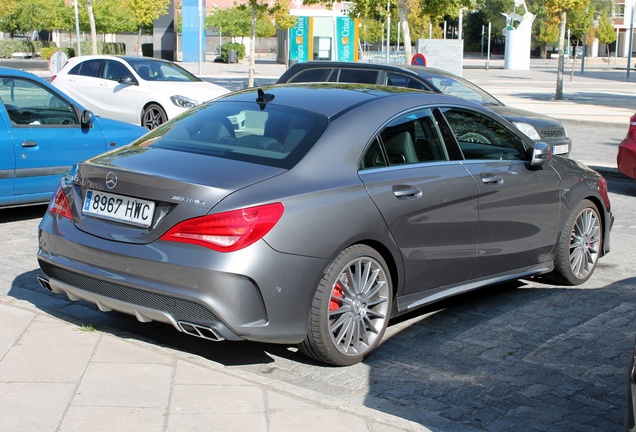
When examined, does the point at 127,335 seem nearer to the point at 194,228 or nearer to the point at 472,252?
the point at 194,228

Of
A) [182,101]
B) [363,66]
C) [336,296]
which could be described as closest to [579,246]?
[336,296]

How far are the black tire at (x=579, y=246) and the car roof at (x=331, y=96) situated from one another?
1.39m

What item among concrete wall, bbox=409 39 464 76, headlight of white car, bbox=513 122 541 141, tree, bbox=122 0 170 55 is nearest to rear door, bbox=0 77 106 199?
headlight of white car, bbox=513 122 541 141

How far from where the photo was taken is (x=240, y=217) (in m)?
4.71

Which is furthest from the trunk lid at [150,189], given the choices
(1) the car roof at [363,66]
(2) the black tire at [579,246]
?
(1) the car roof at [363,66]

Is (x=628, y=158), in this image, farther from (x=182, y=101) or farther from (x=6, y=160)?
(x=182, y=101)

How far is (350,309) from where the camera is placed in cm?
523

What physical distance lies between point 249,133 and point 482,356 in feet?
6.32

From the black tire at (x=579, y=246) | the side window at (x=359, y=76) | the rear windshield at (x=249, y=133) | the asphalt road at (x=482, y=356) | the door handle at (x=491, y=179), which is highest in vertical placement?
the side window at (x=359, y=76)

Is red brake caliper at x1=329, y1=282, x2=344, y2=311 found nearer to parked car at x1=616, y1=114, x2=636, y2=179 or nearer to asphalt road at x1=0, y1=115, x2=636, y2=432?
asphalt road at x1=0, y1=115, x2=636, y2=432

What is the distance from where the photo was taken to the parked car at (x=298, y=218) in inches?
187

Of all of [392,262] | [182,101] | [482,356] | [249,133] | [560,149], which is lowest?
[482,356]

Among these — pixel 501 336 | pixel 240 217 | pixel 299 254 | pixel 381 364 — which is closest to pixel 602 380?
pixel 501 336

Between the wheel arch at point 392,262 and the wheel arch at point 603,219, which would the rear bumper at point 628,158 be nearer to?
the wheel arch at point 603,219
